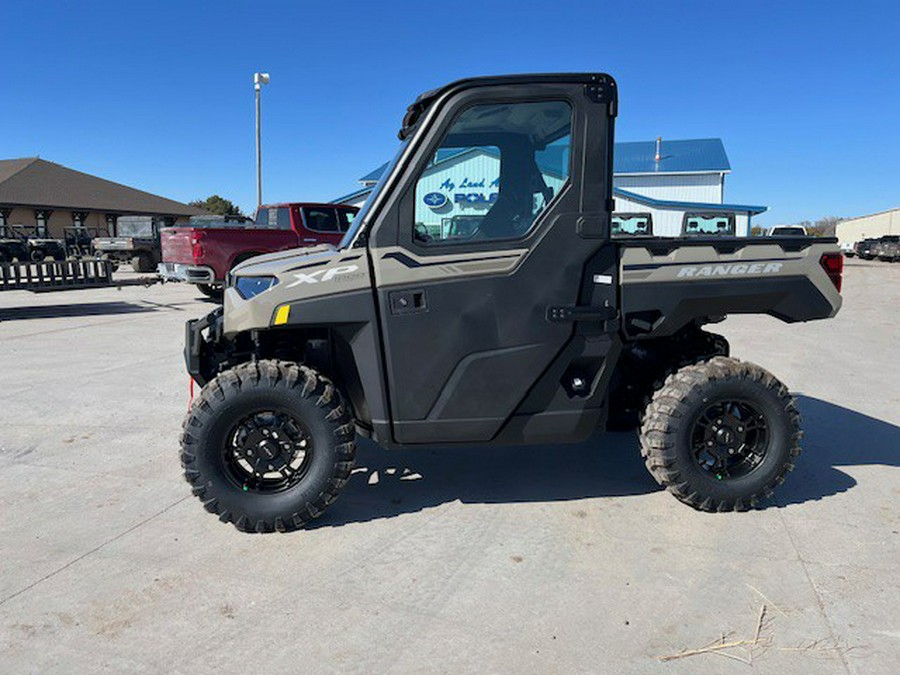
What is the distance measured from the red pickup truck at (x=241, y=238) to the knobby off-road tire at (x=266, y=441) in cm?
1042

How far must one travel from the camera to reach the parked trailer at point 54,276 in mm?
12430

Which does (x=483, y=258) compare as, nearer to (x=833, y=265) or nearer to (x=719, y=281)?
(x=719, y=281)

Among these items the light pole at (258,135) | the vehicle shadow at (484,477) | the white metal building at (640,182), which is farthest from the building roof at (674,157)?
the vehicle shadow at (484,477)

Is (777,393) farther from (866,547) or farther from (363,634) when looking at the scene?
(363,634)

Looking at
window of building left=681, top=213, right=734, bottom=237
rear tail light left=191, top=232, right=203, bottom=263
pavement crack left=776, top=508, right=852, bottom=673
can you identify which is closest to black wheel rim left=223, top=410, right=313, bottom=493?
pavement crack left=776, top=508, right=852, bottom=673

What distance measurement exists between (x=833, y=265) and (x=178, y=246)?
13.0m

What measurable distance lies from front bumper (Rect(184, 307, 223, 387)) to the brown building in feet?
121

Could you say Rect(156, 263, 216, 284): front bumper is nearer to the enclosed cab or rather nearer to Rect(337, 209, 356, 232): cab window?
Rect(337, 209, 356, 232): cab window

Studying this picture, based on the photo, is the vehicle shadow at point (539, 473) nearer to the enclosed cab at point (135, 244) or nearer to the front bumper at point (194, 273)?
the front bumper at point (194, 273)

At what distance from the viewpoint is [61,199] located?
42812 millimetres

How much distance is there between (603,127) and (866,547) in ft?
8.48

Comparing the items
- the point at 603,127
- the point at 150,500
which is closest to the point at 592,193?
the point at 603,127

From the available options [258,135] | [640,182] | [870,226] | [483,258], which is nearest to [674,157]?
[640,182]

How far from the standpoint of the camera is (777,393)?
359 centimetres
